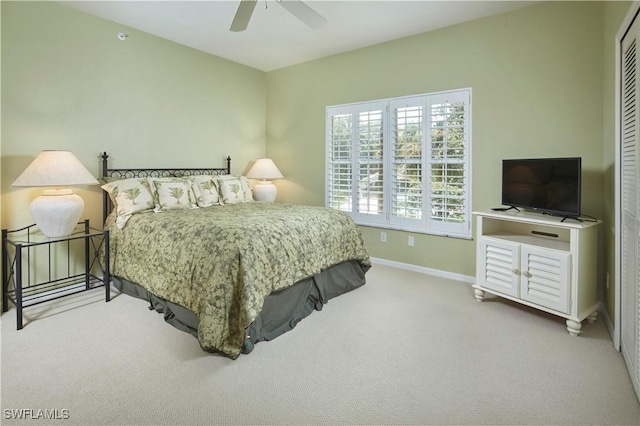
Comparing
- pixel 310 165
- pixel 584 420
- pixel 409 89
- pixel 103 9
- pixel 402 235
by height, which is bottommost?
pixel 584 420

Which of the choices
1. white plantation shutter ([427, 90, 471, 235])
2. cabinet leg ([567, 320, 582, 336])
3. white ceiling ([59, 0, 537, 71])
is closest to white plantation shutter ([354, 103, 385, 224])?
white plantation shutter ([427, 90, 471, 235])

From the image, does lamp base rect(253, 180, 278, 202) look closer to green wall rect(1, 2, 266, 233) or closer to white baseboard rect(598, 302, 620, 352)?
green wall rect(1, 2, 266, 233)

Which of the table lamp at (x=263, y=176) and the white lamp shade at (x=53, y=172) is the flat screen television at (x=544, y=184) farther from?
the white lamp shade at (x=53, y=172)

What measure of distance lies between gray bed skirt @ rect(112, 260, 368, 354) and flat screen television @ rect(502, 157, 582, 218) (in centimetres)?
170

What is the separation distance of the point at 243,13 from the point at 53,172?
79.7 inches

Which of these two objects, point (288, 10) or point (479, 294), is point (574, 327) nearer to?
point (479, 294)

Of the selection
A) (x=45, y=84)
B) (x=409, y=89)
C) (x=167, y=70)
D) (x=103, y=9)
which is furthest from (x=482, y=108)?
(x=45, y=84)

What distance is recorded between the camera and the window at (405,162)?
3967 mm

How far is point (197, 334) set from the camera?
2.61 meters

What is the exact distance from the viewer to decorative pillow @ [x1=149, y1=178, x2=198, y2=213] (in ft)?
12.0

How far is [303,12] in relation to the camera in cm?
288

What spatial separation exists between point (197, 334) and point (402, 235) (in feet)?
9.04

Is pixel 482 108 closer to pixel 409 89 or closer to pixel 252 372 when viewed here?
pixel 409 89

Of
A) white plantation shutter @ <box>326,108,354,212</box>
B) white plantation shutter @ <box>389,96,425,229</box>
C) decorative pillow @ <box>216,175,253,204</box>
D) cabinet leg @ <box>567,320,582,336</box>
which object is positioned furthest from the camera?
white plantation shutter @ <box>326,108,354,212</box>
